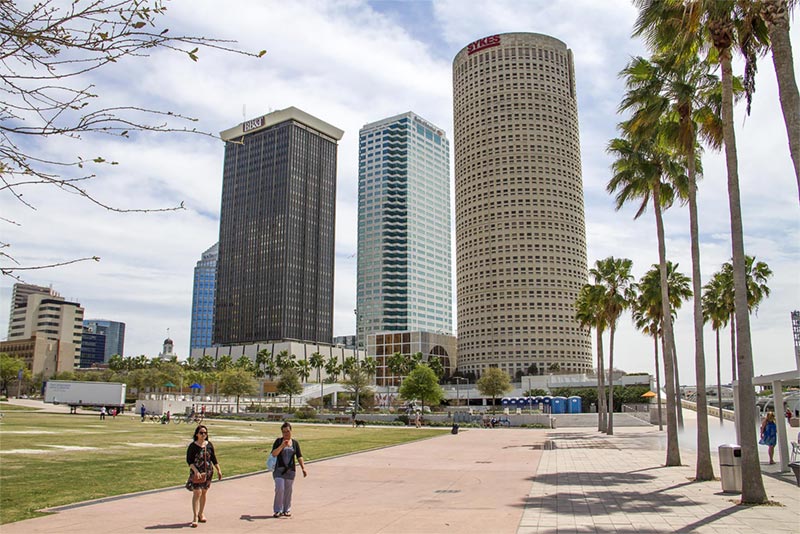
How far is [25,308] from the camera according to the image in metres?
164

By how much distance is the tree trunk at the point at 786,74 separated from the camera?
490 inches

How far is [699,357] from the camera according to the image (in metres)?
20.3

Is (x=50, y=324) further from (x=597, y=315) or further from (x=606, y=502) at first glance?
(x=606, y=502)

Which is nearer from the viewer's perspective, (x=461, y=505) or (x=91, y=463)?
(x=461, y=505)

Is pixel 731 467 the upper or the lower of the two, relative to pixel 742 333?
lower

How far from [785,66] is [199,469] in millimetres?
14840

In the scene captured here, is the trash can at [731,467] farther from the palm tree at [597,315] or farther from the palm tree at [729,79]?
the palm tree at [597,315]

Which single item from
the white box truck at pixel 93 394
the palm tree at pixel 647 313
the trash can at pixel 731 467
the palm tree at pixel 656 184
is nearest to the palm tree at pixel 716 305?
the palm tree at pixel 647 313

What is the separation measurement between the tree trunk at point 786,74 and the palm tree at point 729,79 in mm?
1614

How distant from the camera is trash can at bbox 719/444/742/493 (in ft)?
51.9

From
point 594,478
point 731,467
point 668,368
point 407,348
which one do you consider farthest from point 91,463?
Answer: point 407,348

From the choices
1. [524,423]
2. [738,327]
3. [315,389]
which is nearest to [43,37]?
[738,327]

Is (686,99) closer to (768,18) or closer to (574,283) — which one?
(768,18)

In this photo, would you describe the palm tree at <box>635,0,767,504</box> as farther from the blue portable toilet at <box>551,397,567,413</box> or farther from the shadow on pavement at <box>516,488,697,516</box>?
the blue portable toilet at <box>551,397,567,413</box>
